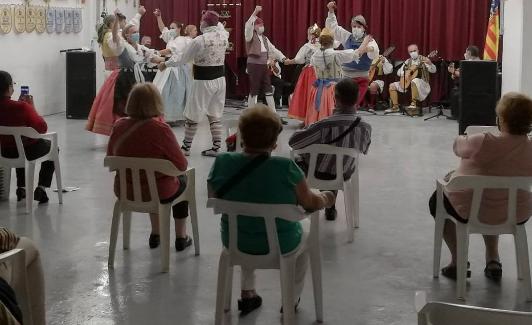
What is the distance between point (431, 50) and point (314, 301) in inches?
391

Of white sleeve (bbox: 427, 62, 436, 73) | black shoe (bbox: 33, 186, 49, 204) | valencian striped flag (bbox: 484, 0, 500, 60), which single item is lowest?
black shoe (bbox: 33, 186, 49, 204)

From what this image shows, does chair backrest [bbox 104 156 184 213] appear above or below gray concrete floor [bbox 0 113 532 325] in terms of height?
above

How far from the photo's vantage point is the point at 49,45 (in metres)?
11.6

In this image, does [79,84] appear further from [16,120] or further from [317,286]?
[317,286]

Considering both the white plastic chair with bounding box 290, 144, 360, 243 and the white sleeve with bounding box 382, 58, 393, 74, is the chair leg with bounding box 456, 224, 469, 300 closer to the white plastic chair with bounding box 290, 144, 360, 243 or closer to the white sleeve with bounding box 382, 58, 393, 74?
the white plastic chair with bounding box 290, 144, 360, 243

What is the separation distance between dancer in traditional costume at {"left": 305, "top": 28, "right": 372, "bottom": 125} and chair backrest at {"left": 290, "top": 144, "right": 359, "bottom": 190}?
339cm

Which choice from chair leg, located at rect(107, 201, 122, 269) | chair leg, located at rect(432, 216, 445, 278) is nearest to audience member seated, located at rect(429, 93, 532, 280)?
chair leg, located at rect(432, 216, 445, 278)

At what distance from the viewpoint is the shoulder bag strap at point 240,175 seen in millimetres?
3525

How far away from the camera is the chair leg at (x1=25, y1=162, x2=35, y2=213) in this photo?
19.1 ft

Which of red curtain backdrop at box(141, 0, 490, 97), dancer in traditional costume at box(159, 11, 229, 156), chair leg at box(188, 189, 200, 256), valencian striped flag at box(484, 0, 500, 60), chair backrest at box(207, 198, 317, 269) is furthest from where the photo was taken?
red curtain backdrop at box(141, 0, 490, 97)

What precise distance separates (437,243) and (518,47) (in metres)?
6.04

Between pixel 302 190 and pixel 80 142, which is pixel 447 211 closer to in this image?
pixel 302 190

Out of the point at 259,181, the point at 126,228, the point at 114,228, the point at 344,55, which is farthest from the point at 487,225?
the point at 344,55

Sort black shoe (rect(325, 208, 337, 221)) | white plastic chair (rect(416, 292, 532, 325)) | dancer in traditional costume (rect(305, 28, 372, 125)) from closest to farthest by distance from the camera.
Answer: white plastic chair (rect(416, 292, 532, 325)) → black shoe (rect(325, 208, 337, 221)) → dancer in traditional costume (rect(305, 28, 372, 125))
